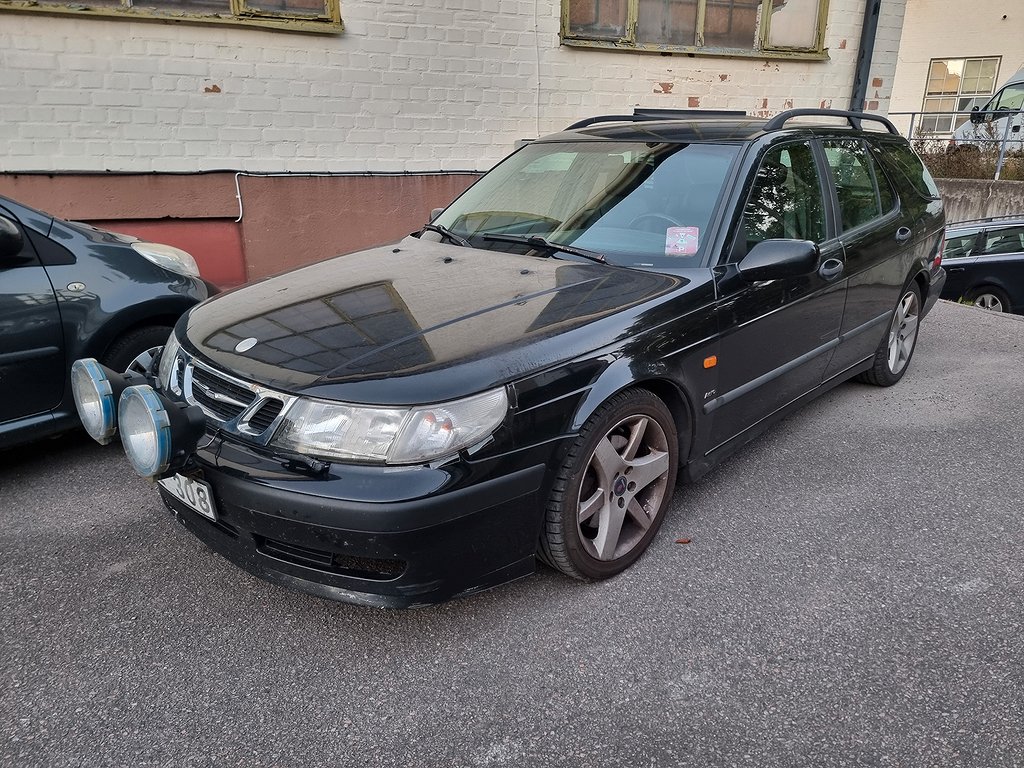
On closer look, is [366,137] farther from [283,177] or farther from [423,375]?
[423,375]

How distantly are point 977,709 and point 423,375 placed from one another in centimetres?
186

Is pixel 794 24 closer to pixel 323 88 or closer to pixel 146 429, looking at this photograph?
pixel 323 88

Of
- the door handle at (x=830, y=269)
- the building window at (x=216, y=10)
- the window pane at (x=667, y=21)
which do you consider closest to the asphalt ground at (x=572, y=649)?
the door handle at (x=830, y=269)

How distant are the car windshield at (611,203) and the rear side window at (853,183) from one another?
89 centimetres

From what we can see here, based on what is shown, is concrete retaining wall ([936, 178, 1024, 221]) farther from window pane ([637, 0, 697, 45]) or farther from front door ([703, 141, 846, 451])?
front door ([703, 141, 846, 451])

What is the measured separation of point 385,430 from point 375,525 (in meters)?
0.27

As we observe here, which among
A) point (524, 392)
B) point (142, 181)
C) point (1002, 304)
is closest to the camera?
point (524, 392)

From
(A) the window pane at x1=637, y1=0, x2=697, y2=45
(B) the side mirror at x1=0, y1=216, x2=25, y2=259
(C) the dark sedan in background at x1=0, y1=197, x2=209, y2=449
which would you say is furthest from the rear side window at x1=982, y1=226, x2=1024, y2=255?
(B) the side mirror at x1=0, y1=216, x2=25, y2=259

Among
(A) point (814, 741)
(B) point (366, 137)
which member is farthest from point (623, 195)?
(B) point (366, 137)

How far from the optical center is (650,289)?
2.78 m

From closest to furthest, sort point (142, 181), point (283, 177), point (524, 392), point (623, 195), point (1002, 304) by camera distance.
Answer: point (524, 392) → point (623, 195) → point (142, 181) → point (283, 177) → point (1002, 304)

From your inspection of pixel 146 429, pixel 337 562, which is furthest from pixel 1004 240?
pixel 146 429

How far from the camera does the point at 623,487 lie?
2.70 m

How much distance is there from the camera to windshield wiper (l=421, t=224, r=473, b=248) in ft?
11.3
